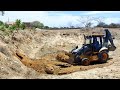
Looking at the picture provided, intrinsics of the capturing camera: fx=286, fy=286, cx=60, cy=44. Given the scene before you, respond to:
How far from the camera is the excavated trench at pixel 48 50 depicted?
14227 mm

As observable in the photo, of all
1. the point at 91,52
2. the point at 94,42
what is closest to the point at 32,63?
the point at 91,52

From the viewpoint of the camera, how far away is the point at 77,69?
14023 mm

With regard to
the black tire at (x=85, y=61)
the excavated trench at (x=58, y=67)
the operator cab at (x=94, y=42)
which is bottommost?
the excavated trench at (x=58, y=67)

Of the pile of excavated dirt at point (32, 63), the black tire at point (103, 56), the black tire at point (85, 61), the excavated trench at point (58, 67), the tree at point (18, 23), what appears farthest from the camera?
the tree at point (18, 23)

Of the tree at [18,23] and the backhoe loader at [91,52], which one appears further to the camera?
the tree at [18,23]

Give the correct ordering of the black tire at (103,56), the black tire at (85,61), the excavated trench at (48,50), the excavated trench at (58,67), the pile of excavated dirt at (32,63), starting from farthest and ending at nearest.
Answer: the black tire at (103,56) → the black tire at (85,61) → the excavated trench at (48,50) → the excavated trench at (58,67) → the pile of excavated dirt at (32,63)

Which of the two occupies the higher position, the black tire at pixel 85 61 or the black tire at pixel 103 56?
the black tire at pixel 103 56

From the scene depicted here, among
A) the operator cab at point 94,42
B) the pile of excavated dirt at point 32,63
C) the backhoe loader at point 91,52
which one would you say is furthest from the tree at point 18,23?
the operator cab at point 94,42

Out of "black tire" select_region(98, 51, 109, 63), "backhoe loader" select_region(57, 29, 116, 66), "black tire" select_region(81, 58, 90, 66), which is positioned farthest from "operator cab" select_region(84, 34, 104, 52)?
"black tire" select_region(81, 58, 90, 66)

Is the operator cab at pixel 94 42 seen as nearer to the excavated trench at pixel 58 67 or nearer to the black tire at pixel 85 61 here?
the black tire at pixel 85 61

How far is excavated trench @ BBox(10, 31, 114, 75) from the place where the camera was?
14.2 meters

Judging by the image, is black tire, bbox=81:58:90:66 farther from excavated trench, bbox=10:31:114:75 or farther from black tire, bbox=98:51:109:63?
black tire, bbox=98:51:109:63
